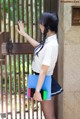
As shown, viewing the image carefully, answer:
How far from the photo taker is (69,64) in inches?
120

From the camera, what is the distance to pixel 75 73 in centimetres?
309

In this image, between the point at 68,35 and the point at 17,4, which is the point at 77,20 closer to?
the point at 68,35

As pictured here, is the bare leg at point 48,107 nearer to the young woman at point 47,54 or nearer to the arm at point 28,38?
the young woman at point 47,54

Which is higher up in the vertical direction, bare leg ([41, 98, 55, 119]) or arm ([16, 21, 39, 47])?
arm ([16, 21, 39, 47])

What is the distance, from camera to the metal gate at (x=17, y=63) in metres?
3.13

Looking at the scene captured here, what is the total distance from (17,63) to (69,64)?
1.85 feet

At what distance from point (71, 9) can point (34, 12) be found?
42 centimetres

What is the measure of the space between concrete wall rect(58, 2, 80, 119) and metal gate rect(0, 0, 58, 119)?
279 mm

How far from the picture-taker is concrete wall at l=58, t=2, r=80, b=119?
299 cm

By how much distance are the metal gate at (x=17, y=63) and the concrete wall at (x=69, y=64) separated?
0.28 metres

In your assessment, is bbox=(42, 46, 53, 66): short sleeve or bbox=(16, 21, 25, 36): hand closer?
bbox=(42, 46, 53, 66): short sleeve

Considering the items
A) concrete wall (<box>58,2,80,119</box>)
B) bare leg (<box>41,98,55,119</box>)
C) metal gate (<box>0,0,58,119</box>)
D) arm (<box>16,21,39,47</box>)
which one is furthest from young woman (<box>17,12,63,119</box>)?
metal gate (<box>0,0,58,119</box>)

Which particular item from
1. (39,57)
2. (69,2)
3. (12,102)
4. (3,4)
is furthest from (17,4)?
(12,102)

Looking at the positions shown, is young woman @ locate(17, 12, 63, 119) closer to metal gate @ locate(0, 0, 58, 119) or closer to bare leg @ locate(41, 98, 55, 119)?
bare leg @ locate(41, 98, 55, 119)
